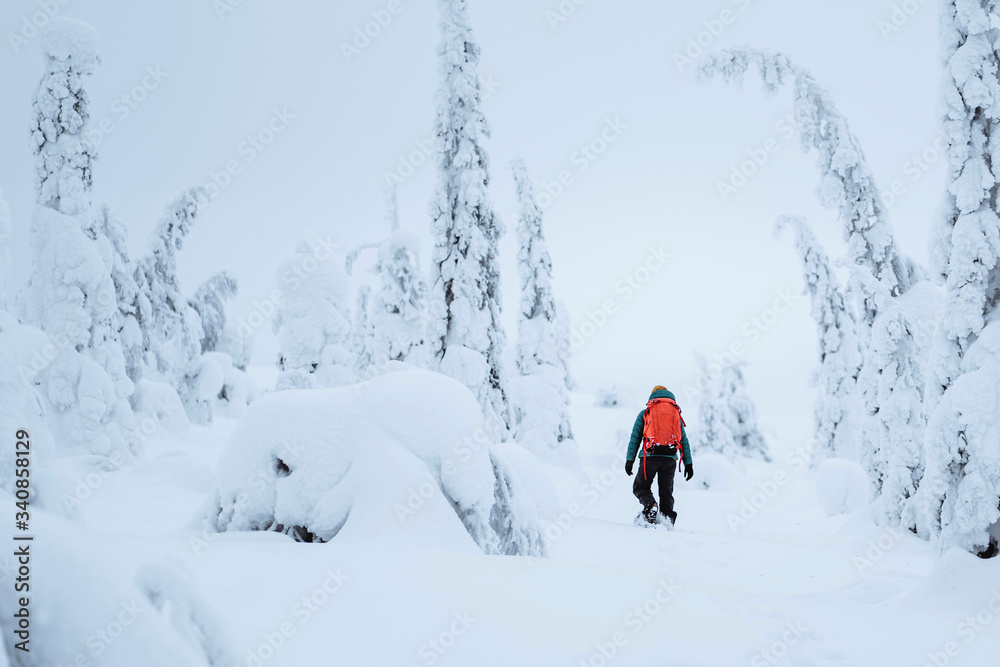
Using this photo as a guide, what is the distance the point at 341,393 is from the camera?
5.83m

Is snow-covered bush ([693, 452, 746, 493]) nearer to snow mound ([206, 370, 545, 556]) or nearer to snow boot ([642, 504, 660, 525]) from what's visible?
snow boot ([642, 504, 660, 525])

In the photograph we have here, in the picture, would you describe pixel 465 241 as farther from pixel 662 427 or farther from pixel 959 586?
pixel 959 586

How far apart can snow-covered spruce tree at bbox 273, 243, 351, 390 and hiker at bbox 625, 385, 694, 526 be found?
766 cm

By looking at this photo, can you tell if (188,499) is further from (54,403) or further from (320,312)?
(54,403)

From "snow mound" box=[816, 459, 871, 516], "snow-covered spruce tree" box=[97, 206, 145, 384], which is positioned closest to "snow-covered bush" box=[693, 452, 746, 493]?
"snow mound" box=[816, 459, 871, 516]

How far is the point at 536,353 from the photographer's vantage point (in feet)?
70.6

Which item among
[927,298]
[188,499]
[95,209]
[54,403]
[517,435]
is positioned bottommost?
[517,435]

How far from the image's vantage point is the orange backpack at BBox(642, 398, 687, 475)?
8547 millimetres

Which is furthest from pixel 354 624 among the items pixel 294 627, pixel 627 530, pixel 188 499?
pixel 188 499

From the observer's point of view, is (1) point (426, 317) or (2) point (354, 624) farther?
(1) point (426, 317)

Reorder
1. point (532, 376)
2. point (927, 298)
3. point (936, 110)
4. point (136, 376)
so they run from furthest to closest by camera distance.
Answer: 1. point (532, 376)
2. point (136, 376)
3. point (927, 298)
4. point (936, 110)

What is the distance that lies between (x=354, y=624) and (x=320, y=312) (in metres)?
11.2

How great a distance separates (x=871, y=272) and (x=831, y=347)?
31.9 feet

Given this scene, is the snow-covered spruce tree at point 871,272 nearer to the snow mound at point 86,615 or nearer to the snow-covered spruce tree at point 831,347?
the snow-covered spruce tree at point 831,347
